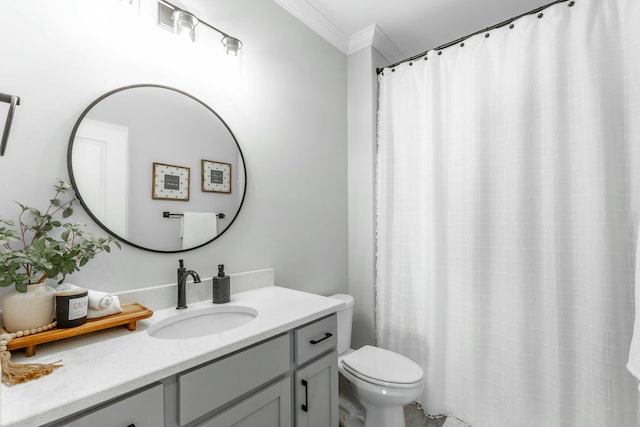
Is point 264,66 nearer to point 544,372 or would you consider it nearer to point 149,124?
point 149,124

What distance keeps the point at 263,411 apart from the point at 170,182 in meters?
0.98

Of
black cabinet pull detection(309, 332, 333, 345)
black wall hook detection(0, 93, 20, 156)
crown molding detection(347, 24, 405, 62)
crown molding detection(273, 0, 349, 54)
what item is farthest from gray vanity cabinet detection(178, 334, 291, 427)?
crown molding detection(347, 24, 405, 62)

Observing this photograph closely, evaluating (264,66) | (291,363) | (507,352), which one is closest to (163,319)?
(291,363)

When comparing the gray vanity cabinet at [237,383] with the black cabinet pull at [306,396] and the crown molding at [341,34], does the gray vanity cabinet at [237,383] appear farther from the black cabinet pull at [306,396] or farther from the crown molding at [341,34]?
the crown molding at [341,34]

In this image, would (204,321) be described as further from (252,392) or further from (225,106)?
(225,106)

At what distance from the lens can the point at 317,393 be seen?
1.20 m

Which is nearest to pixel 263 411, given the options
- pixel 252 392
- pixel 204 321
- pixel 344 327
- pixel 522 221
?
pixel 252 392

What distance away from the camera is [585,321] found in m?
1.42

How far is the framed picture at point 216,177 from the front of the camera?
56.3 inches

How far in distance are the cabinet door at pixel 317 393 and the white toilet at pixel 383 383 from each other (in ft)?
0.86

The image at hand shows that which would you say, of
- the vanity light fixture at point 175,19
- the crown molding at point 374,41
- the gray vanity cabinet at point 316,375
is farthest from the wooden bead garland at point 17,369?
the crown molding at point 374,41

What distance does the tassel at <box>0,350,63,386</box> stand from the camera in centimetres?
66

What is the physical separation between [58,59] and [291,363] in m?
1.36

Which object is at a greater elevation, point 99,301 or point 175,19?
point 175,19
